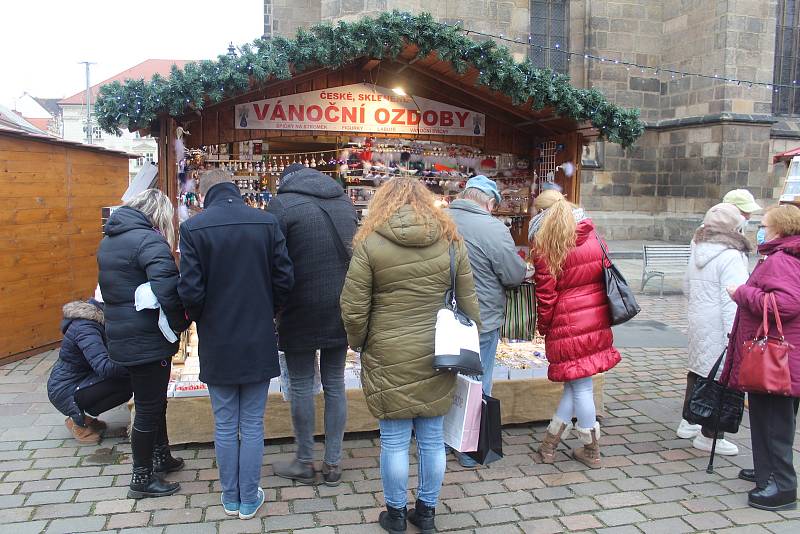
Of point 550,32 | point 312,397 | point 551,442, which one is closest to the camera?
point 312,397

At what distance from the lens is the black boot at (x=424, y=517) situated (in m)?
3.26

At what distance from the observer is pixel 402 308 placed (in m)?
2.99

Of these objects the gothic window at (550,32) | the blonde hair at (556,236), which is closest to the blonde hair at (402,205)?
the blonde hair at (556,236)

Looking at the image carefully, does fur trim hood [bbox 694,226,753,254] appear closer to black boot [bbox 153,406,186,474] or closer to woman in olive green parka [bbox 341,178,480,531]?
woman in olive green parka [bbox 341,178,480,531]

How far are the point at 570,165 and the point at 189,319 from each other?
3985mm

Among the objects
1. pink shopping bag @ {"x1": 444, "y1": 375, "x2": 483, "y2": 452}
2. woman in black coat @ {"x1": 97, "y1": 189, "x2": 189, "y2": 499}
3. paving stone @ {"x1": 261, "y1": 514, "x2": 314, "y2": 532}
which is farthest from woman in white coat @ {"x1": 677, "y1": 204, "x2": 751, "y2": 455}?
woman in black coat @ {"x1": 97, "y1": 189, "x2": 189, "y2": 499}

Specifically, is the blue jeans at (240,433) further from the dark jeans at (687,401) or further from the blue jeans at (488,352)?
the dark jeans at (687,401)

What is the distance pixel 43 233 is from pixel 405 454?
5.39 metres

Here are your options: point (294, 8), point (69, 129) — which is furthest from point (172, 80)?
point (69, 129)

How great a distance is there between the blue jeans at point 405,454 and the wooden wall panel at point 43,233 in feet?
16.0

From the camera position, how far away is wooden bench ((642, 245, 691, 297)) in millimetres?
10969

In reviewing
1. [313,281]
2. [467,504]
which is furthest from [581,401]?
[313,281]

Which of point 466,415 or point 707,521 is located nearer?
point 466,415

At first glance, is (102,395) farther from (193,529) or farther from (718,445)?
(718,445)
